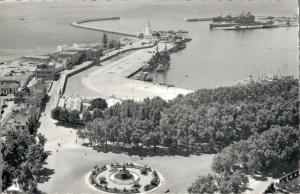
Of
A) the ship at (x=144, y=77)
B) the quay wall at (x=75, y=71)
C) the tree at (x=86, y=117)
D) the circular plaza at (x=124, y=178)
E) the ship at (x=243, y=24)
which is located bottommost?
the circular plaza at (x=124, y=178)

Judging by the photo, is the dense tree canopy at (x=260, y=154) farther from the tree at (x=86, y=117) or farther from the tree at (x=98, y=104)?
the tree at (x=98, y=104)

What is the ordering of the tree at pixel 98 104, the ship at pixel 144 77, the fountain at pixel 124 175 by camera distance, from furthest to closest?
the ship at pixel 144 77, the tree at pixel 98 104, the fountain at pixel 124 175

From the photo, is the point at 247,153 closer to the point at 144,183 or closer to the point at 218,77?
the point at 144,183

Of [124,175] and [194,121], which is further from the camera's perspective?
[194,121]

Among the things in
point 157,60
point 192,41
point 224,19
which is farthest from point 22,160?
point 224,19

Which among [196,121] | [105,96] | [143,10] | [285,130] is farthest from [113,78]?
[143,10]

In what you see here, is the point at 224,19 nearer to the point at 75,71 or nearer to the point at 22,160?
the point at 75,71

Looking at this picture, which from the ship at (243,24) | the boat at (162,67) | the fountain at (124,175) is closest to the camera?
the fountain at (124,175)

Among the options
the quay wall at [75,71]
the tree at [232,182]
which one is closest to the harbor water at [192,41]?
the quay wall at [75,71]
